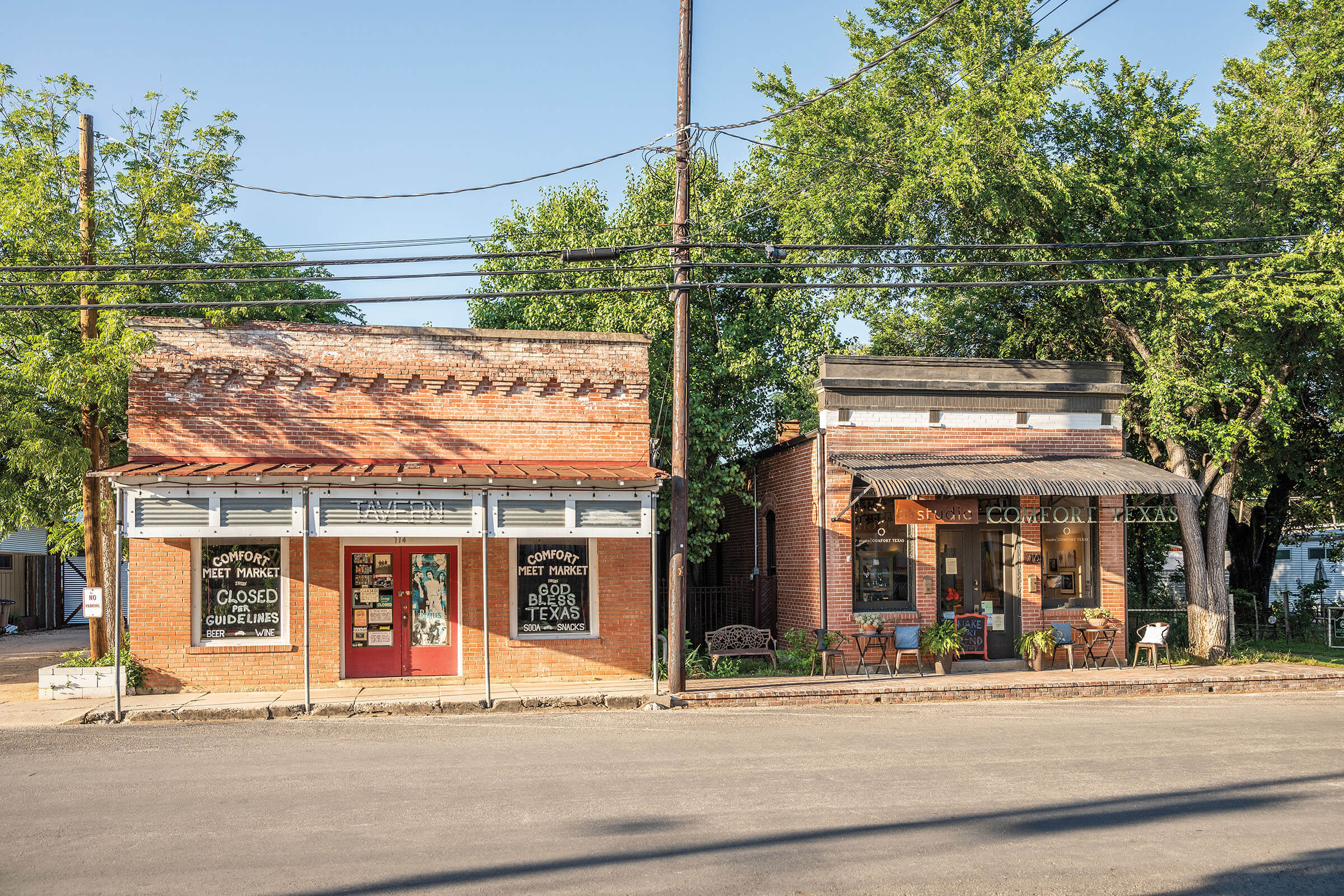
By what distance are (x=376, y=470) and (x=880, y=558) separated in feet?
30.4

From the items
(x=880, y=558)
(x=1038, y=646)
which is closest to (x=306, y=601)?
(x=880, y=558)

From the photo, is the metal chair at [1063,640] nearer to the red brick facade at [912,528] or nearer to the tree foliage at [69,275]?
the red brick facade at [912,528]

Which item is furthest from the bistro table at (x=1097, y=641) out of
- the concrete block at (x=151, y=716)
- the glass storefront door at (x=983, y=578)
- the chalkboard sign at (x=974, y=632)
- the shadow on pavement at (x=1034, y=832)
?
the concrete block at (x=151, y=716)

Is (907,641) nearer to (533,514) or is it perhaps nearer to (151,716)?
(533,514)

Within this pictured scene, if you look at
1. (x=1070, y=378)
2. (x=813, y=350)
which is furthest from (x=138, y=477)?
(x=1070, y=378)

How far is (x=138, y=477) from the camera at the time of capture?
14.4 metres

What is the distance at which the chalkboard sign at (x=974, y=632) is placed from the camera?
1917 centimetres

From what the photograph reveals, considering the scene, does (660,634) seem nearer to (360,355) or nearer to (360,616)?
(360,616)

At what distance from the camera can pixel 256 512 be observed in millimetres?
14969

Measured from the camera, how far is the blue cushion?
58.8ft

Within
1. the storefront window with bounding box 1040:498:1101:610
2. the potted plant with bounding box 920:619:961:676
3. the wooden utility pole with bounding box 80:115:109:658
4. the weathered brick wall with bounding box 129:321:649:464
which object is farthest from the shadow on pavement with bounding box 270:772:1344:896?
the wooden utility pole with bounding box 80:115:109:658

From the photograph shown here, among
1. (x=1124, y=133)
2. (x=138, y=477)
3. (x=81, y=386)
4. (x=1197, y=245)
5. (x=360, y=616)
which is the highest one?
(x=1124, y=133)

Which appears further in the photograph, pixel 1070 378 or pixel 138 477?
pixel 1070 378

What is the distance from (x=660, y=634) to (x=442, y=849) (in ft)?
37.1
